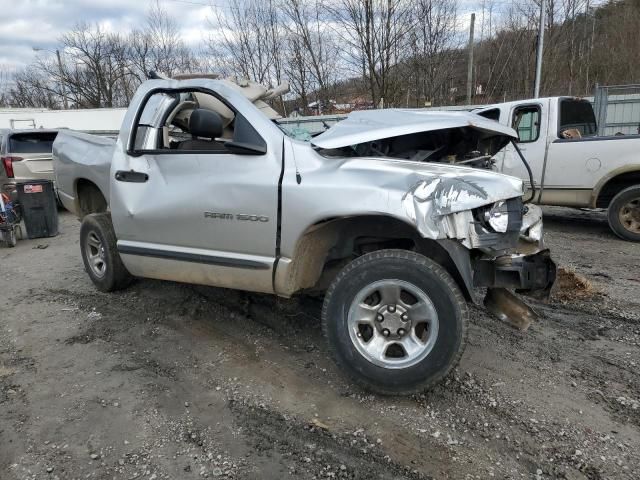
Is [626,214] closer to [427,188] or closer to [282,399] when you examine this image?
[427,188]

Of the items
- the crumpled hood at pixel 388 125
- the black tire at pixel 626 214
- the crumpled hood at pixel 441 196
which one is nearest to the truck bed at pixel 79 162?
the crumpled hood at pixel 388 125

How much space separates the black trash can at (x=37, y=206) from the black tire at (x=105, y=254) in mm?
3917

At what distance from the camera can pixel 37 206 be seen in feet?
28.0

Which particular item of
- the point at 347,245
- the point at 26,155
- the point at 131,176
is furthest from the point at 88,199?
the point at 26,155

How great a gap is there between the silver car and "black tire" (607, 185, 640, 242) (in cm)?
1043

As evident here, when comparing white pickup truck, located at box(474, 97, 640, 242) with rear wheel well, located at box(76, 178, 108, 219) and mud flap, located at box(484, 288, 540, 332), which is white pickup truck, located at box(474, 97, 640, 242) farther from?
rear wheel well, located at box(76, 178, 108, 219)

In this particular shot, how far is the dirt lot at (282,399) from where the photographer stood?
256cm

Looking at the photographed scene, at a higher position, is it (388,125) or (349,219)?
(388,125)

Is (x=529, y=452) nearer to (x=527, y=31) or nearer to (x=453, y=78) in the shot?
(x=453, y=78)

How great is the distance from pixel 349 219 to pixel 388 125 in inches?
27.2

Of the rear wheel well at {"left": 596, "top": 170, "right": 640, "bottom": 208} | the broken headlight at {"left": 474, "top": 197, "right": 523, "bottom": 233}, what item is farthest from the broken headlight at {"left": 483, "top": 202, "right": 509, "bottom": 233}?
the rear wheel well at {"left": 596, "top": 170, "right": 640, "bottom": 208}

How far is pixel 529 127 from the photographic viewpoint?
26.1 ft

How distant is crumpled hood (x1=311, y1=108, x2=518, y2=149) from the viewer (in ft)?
10.7

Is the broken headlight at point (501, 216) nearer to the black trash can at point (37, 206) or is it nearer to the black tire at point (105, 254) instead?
the black tire at point (105, 254)
